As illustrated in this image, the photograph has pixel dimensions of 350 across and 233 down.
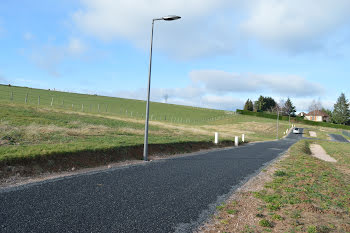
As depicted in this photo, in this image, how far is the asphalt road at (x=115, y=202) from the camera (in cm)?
491

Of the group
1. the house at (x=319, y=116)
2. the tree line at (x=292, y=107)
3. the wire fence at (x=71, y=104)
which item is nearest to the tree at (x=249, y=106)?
the tree line at (x=292, y=107)

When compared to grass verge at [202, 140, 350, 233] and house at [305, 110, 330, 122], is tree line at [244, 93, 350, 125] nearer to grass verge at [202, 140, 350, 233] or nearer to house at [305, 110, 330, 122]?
house at [305, 110, 330, 122]

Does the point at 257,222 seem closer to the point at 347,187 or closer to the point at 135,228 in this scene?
the point at 135,228

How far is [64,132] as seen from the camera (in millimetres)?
17344

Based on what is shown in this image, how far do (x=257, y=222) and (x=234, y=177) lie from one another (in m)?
4.77

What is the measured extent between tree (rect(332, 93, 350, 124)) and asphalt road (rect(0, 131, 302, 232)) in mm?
123394

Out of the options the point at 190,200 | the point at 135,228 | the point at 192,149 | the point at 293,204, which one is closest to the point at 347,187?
the point at 293,204

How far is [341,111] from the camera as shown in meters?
110

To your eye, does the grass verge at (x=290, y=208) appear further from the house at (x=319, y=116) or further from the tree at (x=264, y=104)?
the house at (x=319, y=116)

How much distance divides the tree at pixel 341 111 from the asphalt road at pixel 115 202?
405ft

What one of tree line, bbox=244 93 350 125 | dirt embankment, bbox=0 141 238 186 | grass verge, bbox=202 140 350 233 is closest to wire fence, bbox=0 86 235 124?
dirt embankment, bbox=0 141 238 186

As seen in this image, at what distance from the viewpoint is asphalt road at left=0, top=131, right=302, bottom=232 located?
16.1 feet

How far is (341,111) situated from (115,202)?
13196 centimetres

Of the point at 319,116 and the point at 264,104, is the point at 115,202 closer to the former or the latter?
the point at 264,104
